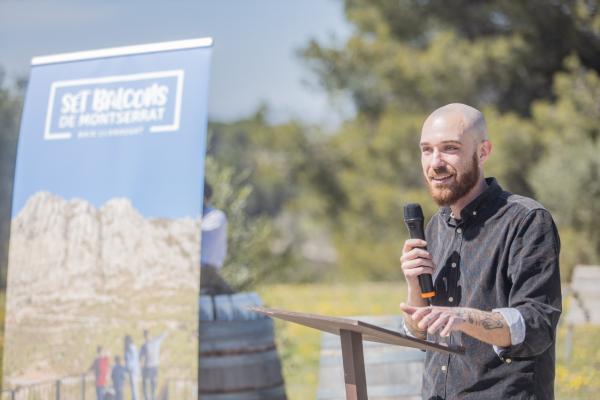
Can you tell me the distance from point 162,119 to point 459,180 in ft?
6.99

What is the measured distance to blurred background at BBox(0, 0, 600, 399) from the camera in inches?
397

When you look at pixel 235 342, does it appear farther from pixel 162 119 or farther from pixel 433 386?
pixel 433 386

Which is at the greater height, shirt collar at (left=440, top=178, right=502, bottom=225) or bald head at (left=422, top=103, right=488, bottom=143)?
bald head at (left=422, top=103, right=488, bottom=143)

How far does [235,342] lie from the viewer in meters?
4.18

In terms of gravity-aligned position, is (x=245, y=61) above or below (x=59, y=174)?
above

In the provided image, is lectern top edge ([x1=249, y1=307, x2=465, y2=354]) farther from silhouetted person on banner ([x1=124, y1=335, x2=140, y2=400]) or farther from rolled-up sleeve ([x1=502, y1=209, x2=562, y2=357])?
silhouetted person on banner ([x1=124, y1=335, x2=140, y2=400])


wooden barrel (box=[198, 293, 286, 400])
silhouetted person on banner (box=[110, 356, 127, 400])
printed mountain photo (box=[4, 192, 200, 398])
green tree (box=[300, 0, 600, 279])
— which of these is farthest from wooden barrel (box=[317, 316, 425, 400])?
green tree (box=[300, 0, 600, 279])

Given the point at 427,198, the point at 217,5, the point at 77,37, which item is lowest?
the point at 427,198

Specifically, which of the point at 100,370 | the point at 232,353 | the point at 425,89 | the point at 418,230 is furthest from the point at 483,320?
the point at 425,89

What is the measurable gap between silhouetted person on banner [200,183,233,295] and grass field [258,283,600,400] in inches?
56.2

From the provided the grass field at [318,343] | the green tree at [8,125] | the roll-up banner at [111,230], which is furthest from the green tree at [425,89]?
the roll-up banner at [111,230]

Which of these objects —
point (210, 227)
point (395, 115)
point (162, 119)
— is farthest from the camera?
point (395, 115)

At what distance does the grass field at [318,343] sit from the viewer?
476cm

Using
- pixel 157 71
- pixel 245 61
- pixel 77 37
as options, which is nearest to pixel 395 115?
pixel 77 37
